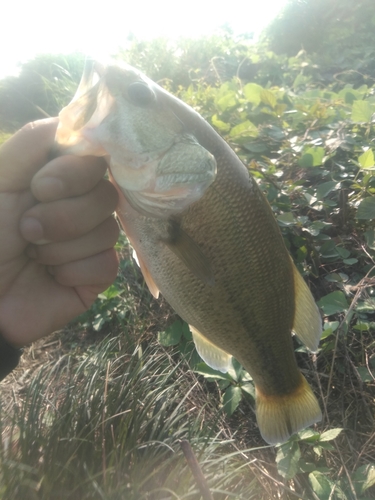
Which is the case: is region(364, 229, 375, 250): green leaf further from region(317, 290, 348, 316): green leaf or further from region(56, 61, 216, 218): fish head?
region(56, 61, 216, 218): fish head

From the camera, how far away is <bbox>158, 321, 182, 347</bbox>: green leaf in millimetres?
1926

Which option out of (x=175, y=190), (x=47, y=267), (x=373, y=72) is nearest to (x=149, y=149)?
(x=175, y=190)

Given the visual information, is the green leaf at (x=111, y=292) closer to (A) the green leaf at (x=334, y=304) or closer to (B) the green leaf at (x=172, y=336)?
(B) the green leaf at (x=172, y=336)

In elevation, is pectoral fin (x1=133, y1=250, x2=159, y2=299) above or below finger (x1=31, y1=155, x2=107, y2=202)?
below

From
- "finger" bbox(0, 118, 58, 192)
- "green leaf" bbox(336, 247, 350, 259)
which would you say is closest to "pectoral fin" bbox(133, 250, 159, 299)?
"finger" bbox(0, 118, 58, 192)

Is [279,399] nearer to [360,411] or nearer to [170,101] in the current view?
[360,411]

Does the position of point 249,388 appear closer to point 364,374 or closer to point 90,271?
point 364,374

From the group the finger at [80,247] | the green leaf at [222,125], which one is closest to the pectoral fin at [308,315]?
the finger at [80,247]

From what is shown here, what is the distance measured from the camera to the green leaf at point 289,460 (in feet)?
3.96

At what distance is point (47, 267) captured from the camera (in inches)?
42.6

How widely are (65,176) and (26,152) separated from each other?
0.13m

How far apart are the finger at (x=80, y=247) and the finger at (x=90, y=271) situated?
2 cm

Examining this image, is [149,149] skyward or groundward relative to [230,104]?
skyward

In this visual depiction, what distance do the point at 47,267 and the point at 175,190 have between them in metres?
0.52
